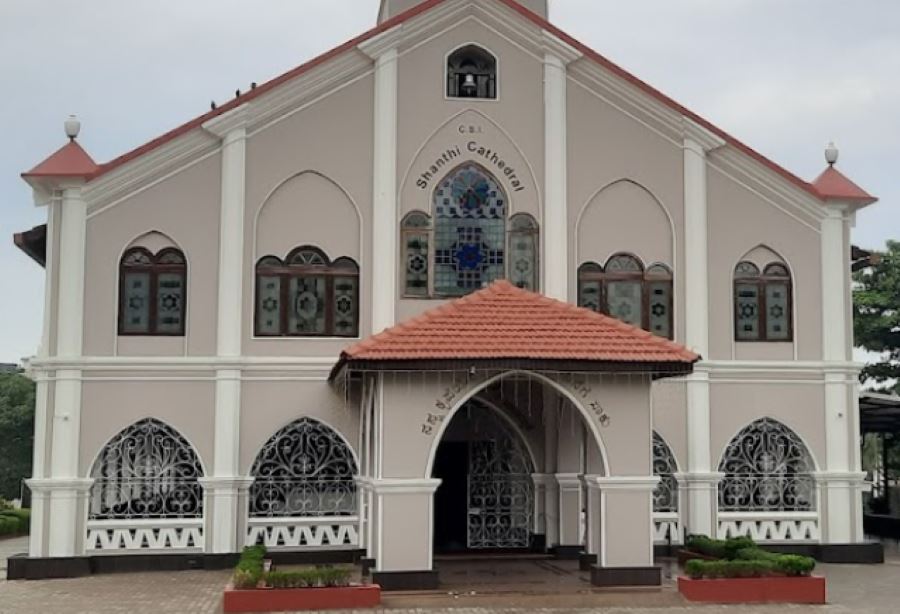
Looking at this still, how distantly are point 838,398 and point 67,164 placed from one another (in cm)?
1393

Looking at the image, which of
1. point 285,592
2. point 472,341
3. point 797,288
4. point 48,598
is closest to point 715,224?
point 797,288

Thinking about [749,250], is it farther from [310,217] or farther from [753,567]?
[310,217]

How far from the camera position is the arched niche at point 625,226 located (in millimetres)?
21938

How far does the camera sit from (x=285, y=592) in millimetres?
15977

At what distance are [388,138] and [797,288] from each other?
7.81 metres

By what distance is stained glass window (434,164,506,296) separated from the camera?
21.6m

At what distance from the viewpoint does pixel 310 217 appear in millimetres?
21312

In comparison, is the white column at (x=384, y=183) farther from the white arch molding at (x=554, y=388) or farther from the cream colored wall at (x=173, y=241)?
the white arch molding at (x=554, y=388)

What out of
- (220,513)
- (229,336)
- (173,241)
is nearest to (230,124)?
(173,241)

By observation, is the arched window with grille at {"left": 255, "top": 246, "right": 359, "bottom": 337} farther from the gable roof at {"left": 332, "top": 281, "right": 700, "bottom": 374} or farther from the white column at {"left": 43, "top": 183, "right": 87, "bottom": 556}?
the gable roof at {"left": 332, "top": 281, "right": 700, "bottom": 374}

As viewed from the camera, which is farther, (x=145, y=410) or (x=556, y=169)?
(x=556, y=169)

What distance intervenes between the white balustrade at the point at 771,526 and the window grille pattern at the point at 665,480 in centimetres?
90

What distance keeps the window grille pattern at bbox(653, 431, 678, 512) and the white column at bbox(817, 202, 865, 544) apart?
2604 millimetres

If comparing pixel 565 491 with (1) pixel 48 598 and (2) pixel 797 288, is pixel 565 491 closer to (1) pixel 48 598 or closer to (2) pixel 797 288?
(2) pixel 797 288
